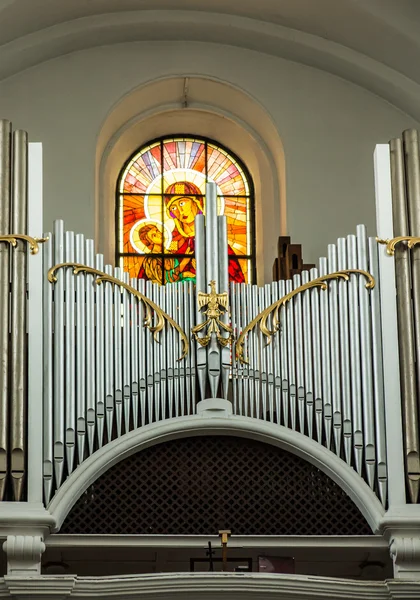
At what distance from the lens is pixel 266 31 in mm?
16516

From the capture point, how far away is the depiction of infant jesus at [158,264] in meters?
16.5

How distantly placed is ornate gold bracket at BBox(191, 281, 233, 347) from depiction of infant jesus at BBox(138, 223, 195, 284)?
3013mm

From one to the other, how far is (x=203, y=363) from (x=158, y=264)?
347 centimetres

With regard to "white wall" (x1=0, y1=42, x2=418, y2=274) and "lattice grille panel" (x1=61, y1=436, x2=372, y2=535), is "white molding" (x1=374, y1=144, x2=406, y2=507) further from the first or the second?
"white wall" (x1=0, y1=42, x2=418, y2=274)

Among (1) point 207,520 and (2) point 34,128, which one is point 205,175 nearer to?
(2) point 34,128

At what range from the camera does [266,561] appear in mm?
13008

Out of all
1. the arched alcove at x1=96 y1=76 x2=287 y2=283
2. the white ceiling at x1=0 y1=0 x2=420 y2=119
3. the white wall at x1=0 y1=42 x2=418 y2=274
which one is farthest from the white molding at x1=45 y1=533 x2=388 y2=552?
the white ceiling at x1=0 y1=0 x2=420 y2=119

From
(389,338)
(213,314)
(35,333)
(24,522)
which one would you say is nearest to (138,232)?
(213,314)

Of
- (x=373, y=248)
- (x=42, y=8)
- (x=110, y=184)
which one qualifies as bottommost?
(x=373, y=248)

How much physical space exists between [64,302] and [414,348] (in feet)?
9.62

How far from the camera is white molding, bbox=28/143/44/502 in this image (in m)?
12.8

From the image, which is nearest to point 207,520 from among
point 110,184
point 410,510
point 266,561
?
point 266,561

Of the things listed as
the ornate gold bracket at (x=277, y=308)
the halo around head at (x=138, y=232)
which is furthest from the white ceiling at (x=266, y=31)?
the ornate gold bracket at (x=277, y=308)

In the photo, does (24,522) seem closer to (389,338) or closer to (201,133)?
(389,338)
